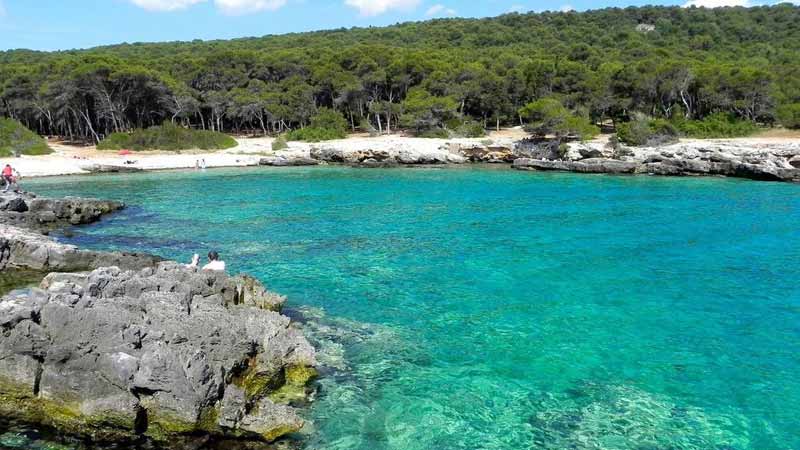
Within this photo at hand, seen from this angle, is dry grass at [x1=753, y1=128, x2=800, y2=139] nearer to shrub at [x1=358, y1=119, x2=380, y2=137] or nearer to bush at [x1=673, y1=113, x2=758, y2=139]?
bush at [x1=673, y1=113, x2=758, y2=139]

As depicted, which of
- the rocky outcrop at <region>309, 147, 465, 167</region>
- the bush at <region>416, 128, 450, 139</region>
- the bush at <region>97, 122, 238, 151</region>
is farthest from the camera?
the bush at <region>416, 128, 450, 139</region>

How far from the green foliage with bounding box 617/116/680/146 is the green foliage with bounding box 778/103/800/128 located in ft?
36.8

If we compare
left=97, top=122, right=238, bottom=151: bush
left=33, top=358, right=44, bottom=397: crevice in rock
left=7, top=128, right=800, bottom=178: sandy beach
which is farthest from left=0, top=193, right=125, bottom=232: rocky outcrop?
left=97, top=122, right=238, bottom=151: bush

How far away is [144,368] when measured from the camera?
1075 cm

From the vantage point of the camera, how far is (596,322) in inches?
656

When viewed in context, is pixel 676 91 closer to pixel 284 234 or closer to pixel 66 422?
pixel 284 234

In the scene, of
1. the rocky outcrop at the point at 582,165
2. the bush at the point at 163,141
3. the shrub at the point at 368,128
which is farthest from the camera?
the shrub at the point at 368,128

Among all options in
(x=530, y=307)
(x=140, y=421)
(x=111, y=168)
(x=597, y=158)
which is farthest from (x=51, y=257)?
(x=597, y=158)

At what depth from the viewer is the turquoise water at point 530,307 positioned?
11.4 m

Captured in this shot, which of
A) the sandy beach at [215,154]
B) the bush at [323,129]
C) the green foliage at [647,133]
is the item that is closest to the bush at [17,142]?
the sandy beach at [215,154]

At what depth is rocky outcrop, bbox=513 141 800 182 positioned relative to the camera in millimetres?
45062

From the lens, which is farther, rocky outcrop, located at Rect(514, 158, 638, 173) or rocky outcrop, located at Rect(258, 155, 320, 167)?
rocky outcrop, located at Rect(258, 155, 320, 167)

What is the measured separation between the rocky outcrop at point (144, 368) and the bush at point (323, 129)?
59670mm

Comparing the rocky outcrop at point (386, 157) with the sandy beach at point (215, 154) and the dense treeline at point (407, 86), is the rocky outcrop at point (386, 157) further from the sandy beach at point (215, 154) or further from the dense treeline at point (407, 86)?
the dense treeline at point (407, 86)
